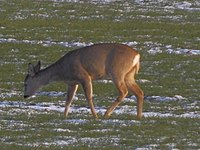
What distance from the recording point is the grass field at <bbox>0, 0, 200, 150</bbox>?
1491cm

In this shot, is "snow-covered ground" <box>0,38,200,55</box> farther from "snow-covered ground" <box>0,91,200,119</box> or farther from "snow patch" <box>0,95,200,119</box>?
"snow patch" <box>0,95,200,119</box>

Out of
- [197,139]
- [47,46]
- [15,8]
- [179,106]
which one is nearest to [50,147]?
[197,139]

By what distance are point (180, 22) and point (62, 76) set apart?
68.8ft

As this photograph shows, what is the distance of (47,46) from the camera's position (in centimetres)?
3259

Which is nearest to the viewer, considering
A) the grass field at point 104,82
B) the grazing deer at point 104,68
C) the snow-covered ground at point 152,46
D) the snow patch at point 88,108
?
the grass field at point 104,82

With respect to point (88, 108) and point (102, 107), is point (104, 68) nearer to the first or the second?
point (88, 108)

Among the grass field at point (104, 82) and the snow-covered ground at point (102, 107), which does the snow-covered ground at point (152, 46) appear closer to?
the grass field at point (104, 82)

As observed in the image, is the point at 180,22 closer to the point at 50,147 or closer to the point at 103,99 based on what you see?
the point at 103,99

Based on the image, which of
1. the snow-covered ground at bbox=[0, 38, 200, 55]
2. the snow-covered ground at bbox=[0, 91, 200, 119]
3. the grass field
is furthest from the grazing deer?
the snow-covered ground at bbox=[0, 38, 200, 55]

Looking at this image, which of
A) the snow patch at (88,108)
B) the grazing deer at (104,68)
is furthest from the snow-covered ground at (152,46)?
the grazing deer at (104,68)

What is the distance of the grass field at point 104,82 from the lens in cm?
1491

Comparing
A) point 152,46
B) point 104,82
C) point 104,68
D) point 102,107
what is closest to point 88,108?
point 102,107

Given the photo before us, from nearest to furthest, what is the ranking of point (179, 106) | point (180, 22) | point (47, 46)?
1. point (179, 106)
2. point (47, 46)
3. point (180, 22)

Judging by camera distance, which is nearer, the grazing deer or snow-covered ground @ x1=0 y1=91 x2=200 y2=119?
the grazing deer
